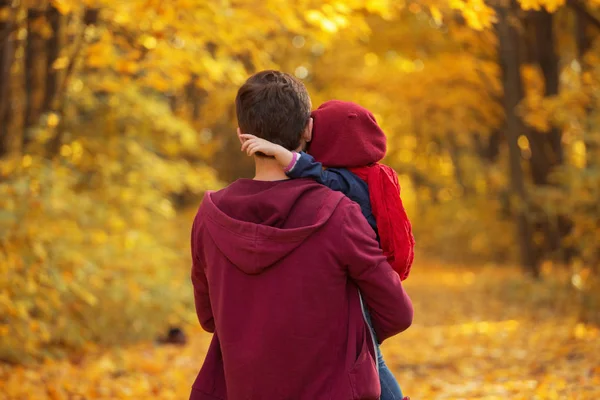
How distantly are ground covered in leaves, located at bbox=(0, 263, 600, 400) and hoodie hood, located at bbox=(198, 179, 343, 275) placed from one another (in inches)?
152

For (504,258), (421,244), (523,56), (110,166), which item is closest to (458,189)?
(421,244)

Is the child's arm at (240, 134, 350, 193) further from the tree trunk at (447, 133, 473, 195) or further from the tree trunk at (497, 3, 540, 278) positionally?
the tree trunk at (447, 133, 473, 195)

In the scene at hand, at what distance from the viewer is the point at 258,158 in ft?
8.33

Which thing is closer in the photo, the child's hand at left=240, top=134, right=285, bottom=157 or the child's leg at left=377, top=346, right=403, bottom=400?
the child's hand at left=240, top=134, right=285, bottom=157

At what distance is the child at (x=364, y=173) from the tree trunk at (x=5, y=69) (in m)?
4.70

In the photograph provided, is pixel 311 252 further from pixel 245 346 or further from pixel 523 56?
pixel 523 56

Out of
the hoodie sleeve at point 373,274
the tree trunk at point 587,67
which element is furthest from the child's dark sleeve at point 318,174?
the tree trunk at point 587,67

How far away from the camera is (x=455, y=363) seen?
7.71 m

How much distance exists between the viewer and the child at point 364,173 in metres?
2.54

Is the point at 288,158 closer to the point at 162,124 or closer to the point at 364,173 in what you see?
the point at 364,173

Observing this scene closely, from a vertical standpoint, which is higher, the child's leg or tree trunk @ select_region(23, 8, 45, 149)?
the child's leg

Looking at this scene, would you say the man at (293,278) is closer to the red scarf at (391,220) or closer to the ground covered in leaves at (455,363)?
the red scarf at (391,220)

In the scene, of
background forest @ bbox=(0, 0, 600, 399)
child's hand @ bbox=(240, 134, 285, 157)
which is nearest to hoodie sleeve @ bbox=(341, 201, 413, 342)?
child's hand @ bbox=(240, 134, 285, 157)

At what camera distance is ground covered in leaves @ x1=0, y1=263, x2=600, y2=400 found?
6.33 metres
